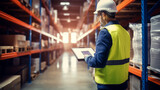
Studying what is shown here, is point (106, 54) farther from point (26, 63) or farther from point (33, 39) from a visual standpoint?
point (33, 39)

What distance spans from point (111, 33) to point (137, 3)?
4.42ft

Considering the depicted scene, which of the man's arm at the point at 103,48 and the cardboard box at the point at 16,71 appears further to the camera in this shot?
the cardboard box at the point at 16,71

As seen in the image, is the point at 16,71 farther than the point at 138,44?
Yes

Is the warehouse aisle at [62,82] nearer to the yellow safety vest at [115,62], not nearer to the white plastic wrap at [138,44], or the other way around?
the white plastic wrap at [138,44]

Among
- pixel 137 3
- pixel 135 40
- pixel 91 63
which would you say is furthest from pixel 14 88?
pixel 137 3

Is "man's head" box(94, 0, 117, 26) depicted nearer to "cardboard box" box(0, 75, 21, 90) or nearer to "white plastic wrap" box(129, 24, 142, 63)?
"white plastic wrap" box(129, 24, 142, 63)

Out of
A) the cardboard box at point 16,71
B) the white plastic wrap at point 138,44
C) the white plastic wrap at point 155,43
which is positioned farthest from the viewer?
the cardboard box at point 16,71

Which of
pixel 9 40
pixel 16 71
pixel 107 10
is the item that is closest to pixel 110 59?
pixel 107 10

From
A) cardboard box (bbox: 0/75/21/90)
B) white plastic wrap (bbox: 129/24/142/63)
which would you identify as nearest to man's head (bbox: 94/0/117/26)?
white plastic wrap (bbox: 129/24/142/63)

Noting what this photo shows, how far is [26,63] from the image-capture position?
4.36m

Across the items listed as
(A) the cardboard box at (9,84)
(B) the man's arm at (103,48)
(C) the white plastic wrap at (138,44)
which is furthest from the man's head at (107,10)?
(A) the cardboard box at (9,84)

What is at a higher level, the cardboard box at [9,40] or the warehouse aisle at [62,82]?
the cardboard box at [9,40]

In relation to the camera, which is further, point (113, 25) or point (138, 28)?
point (138, 28)

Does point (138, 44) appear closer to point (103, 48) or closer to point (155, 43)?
point (155, 43)
